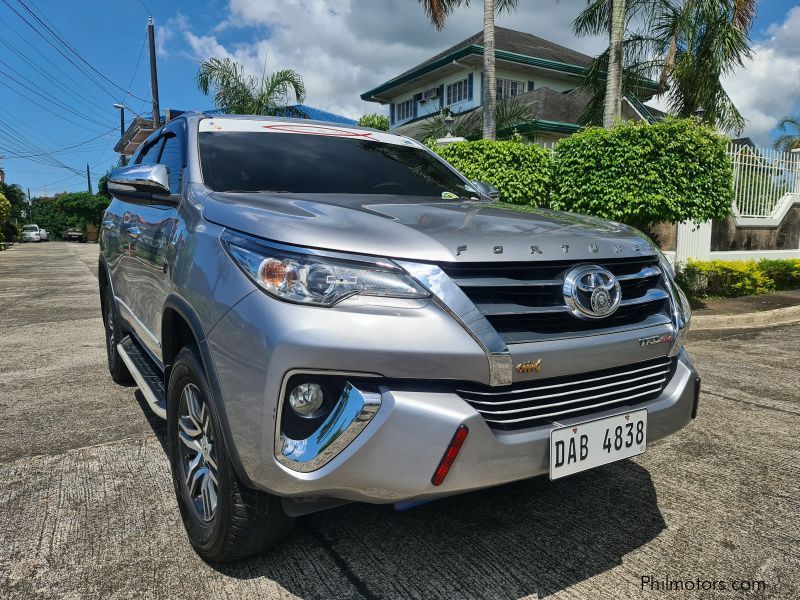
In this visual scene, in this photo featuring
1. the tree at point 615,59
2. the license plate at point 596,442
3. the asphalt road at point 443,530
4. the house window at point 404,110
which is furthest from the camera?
the house window at point 404,110

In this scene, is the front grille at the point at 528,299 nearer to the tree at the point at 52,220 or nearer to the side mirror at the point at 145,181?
the side mirror at the point at 145,181

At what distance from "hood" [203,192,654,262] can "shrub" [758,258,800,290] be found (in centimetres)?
954

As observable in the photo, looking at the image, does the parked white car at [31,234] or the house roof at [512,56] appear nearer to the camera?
the house roof at [512,56]

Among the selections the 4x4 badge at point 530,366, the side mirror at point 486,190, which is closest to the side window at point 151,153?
the side mirror at point 486,190

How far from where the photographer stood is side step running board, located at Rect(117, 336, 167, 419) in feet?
9.02

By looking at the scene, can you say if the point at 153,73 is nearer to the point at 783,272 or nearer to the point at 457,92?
the point at 457,92

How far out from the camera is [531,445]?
1.86 m

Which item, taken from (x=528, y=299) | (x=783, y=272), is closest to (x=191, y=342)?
(x=528, y=299)

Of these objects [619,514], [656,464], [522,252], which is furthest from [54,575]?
[656,464]

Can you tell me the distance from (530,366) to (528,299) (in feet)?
0.78

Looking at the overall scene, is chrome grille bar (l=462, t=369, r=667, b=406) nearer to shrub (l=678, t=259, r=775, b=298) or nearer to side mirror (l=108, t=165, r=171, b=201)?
side mirror (l=108, t=165, r=171, b=201)

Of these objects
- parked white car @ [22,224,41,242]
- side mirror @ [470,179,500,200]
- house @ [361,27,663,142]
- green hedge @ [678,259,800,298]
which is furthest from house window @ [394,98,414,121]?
parked white car @ [22,224,41,242]

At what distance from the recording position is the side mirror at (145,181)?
2670 mm

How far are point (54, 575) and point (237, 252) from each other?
1.35 m
